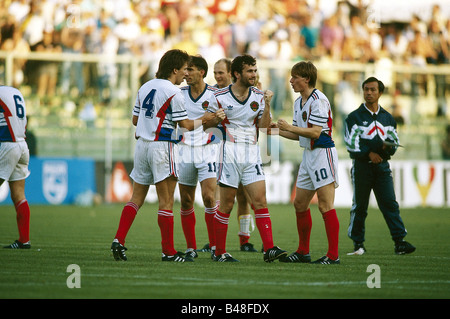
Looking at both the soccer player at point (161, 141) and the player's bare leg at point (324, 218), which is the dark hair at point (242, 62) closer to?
the soccer player at point (161, 141)

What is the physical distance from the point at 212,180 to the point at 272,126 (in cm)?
136

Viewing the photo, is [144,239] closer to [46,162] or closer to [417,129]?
[46,162]

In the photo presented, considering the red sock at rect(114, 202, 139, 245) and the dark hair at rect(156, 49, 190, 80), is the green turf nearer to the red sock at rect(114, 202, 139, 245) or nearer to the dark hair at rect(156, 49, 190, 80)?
the red sock at rect(114, 202, 139, 245)

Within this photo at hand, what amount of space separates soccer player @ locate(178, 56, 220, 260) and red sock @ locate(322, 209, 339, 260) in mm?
1702

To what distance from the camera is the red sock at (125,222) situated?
933cm

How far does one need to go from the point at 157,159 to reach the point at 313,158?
73.0 inches

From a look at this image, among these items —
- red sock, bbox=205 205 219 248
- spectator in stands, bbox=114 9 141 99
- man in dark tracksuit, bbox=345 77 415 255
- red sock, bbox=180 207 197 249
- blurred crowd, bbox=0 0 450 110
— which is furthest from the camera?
spectator in stands, bbox=114 9 141 99

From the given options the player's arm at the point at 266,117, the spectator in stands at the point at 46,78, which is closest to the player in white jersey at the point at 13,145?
the player's arm at the point at 266,117

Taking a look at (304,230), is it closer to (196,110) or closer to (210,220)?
(210,220)

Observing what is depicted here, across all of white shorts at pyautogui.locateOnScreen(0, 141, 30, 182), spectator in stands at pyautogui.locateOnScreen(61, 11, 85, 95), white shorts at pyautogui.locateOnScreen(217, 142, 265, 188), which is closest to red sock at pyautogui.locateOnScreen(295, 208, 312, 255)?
white shorts at pyautogui.locateOnScreen(217, 142, 265, 188)

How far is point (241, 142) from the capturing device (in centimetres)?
960

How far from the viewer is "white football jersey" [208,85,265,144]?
31.2 feet

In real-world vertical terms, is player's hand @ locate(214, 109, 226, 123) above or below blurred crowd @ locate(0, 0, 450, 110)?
below
